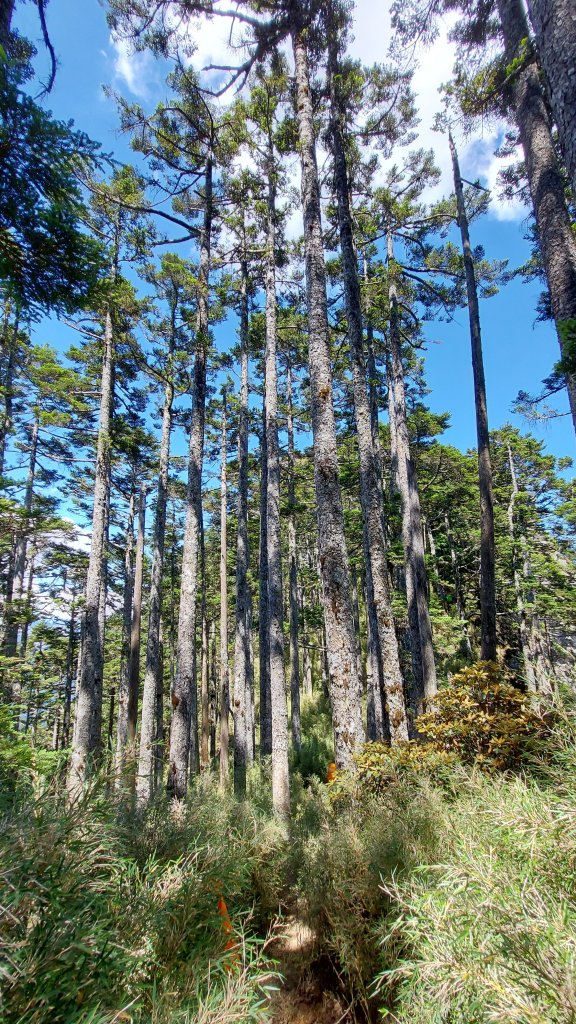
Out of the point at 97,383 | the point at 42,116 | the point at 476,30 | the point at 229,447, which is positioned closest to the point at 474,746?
the point at 42,116

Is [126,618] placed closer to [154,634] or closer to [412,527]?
[154,634]

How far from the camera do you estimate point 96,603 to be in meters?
10.5

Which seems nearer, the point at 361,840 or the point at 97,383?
the point at 361,840

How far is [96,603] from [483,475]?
9891mm

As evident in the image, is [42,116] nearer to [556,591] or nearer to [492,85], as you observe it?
[492,85]

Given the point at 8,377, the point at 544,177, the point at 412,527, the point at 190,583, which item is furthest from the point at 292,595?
the point at 8,377

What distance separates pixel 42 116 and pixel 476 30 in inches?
298

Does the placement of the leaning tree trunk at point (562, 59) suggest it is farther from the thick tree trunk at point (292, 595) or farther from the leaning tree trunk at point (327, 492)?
the thick tree trunk at point (292, 595)

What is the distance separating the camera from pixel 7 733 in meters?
6.29

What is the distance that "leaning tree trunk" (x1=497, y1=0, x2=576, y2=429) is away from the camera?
15.9ft

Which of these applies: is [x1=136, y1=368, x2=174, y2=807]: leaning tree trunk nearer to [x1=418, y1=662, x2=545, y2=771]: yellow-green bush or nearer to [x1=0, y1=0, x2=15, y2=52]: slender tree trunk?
[x1=0, y1=0, x2=15, y2=52]: slender tree trunk

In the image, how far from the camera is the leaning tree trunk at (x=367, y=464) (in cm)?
646

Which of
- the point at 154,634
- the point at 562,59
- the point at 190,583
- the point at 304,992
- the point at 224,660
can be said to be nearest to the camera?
the point at 304,992

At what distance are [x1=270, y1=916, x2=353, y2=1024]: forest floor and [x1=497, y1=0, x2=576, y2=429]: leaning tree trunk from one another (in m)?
5.81
